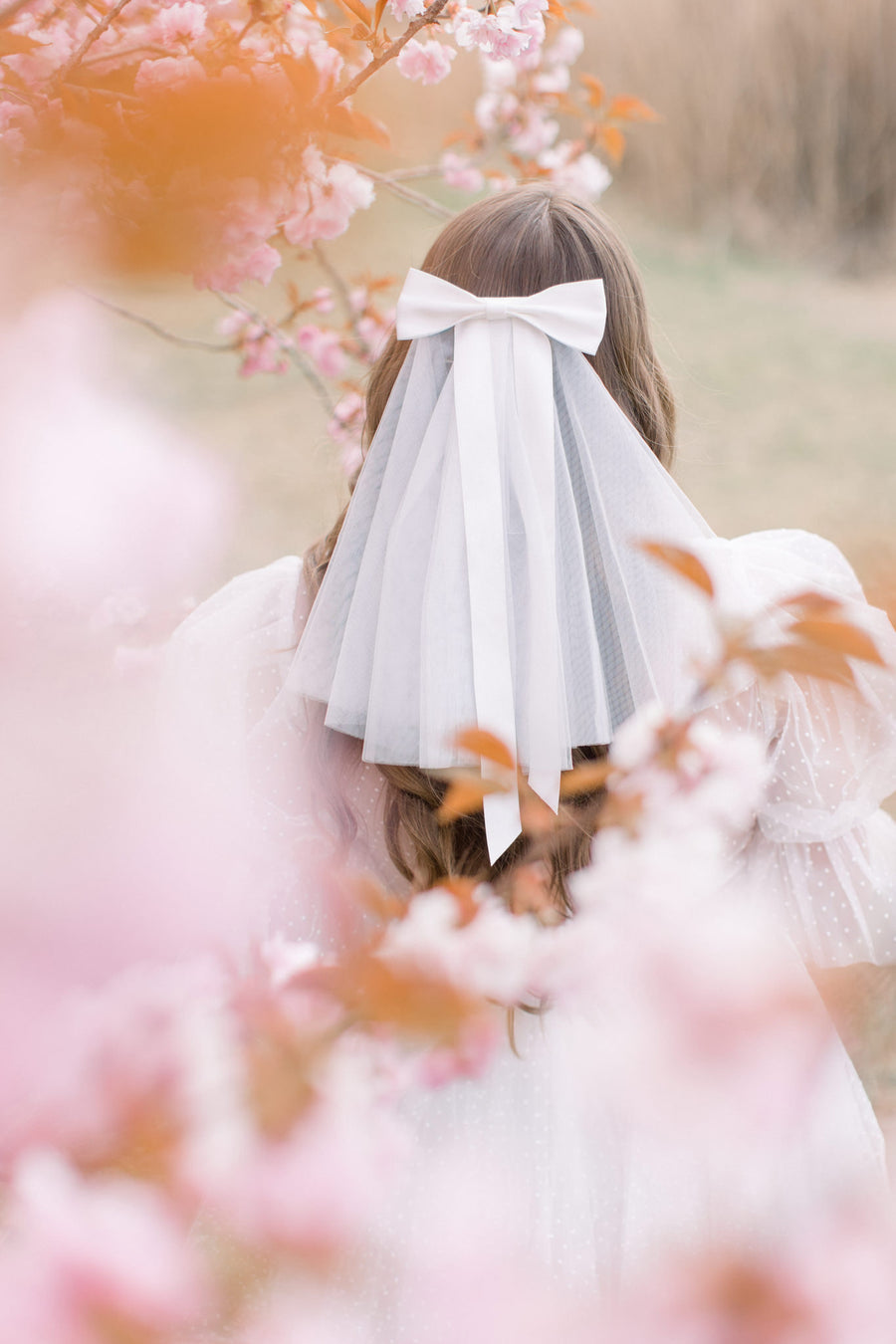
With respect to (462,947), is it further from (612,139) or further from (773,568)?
(612,139)

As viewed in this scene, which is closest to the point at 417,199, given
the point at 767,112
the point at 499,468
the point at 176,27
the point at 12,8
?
the point at 499,468

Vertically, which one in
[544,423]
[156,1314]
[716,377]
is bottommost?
[716,377]

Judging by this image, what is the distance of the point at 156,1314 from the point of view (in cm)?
Result: 24

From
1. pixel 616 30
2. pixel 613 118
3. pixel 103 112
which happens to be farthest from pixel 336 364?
pixel 616 30

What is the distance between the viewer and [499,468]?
738 mm

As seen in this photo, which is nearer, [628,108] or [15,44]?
[15,44]

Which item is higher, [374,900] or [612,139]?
[612,139]

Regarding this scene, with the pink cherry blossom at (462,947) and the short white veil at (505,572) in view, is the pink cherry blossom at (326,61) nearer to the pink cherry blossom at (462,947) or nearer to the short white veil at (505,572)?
the short white veil at (505,572)

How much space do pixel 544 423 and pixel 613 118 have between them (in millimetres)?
921

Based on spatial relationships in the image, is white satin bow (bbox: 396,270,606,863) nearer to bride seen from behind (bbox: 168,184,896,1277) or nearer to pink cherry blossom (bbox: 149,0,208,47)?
bride seen from behind (bbox: 168,184,896,1277)

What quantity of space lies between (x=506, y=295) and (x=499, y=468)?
0.65 feet

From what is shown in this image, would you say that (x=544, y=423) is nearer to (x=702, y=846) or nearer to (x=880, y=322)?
(x=702, y=846)

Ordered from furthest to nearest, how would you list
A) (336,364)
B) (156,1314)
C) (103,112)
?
(336,364), (103,112), (156,1314)

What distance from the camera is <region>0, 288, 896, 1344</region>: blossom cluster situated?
26 cm
